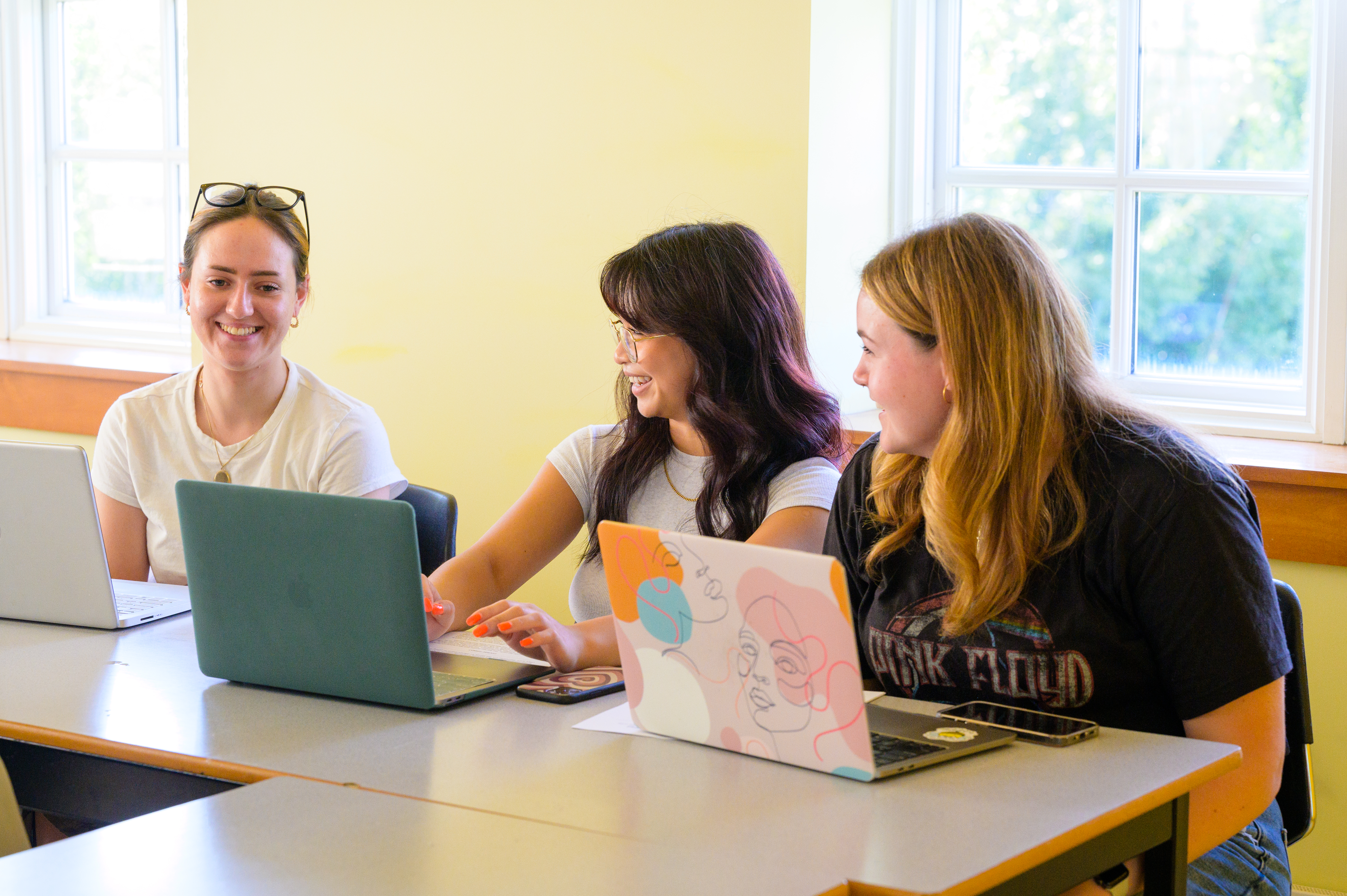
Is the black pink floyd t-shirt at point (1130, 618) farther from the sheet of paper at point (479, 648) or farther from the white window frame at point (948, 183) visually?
the white window frame at point (948, 183)

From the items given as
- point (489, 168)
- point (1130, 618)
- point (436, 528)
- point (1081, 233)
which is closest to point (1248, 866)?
point (1130, 618)

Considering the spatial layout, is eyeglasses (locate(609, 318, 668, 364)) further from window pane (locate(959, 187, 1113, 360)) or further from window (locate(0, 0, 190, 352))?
window (locate(0, 0, 190, 352))

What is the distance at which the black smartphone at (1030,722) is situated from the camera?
1.32 meters

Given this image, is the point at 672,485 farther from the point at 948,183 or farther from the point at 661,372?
the point at 948,183

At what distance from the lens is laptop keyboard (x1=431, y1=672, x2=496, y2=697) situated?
1.51 metres

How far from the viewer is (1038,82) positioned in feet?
8.61

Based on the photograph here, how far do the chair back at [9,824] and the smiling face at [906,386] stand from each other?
37.8 inches

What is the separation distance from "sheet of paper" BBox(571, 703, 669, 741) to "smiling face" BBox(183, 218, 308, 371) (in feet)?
3.79

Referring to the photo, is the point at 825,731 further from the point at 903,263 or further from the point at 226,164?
the point at 226,164

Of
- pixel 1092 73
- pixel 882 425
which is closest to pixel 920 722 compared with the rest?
pixel 882 425

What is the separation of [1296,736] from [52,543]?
62.0 inches

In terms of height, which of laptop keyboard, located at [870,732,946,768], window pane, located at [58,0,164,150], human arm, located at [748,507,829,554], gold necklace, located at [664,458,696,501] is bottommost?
laptop keyboard, located at [870,732,946,768]

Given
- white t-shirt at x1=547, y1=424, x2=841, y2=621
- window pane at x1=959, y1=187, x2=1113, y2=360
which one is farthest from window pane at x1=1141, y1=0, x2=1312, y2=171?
white t-shirt at x1=547, y1=424, x2=841, y2=621

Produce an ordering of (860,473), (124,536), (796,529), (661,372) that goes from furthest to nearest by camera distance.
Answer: (124,536) < (661,372) < (796,529) < (860,473)
